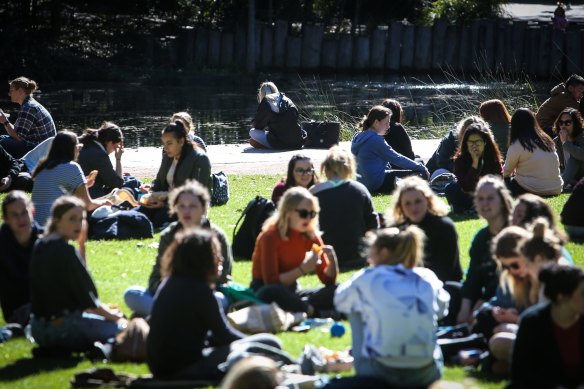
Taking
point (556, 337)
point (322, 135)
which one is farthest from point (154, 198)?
point (322, 135)

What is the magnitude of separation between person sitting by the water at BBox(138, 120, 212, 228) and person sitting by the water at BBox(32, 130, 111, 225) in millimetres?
955

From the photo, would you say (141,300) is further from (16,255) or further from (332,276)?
(332,276)

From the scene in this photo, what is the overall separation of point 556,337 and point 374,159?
26.6 feet

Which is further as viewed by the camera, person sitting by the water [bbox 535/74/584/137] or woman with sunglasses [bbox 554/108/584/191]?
person sitting by the water [bbox 535/74/584/137]

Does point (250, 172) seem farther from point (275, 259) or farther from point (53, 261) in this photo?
point (53, 261)

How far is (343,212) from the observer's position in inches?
412

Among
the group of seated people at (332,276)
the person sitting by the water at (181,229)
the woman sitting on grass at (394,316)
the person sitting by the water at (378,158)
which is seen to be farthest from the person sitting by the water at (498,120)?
the woman sitting on grass at (394,316)

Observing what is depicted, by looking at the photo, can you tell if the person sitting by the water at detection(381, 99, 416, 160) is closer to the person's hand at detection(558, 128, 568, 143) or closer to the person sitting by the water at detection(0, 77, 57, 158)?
the person's hand at detection(558, 128, 568, 143)

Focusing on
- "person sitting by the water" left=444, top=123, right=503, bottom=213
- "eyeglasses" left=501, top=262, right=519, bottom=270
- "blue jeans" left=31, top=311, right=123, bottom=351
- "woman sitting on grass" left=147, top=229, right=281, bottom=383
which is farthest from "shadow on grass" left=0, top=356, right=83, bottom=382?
"person sitting by the water" left=444, top=123, right=503, bottom=213

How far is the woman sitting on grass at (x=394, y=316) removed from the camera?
6738mm

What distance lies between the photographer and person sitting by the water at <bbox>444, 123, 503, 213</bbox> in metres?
12.8

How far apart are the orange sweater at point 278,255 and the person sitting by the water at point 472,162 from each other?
409 cm

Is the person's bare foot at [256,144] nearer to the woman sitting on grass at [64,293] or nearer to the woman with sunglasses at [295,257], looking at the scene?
the woman with sunglasses at [295,257]

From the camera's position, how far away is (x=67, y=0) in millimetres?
42969
